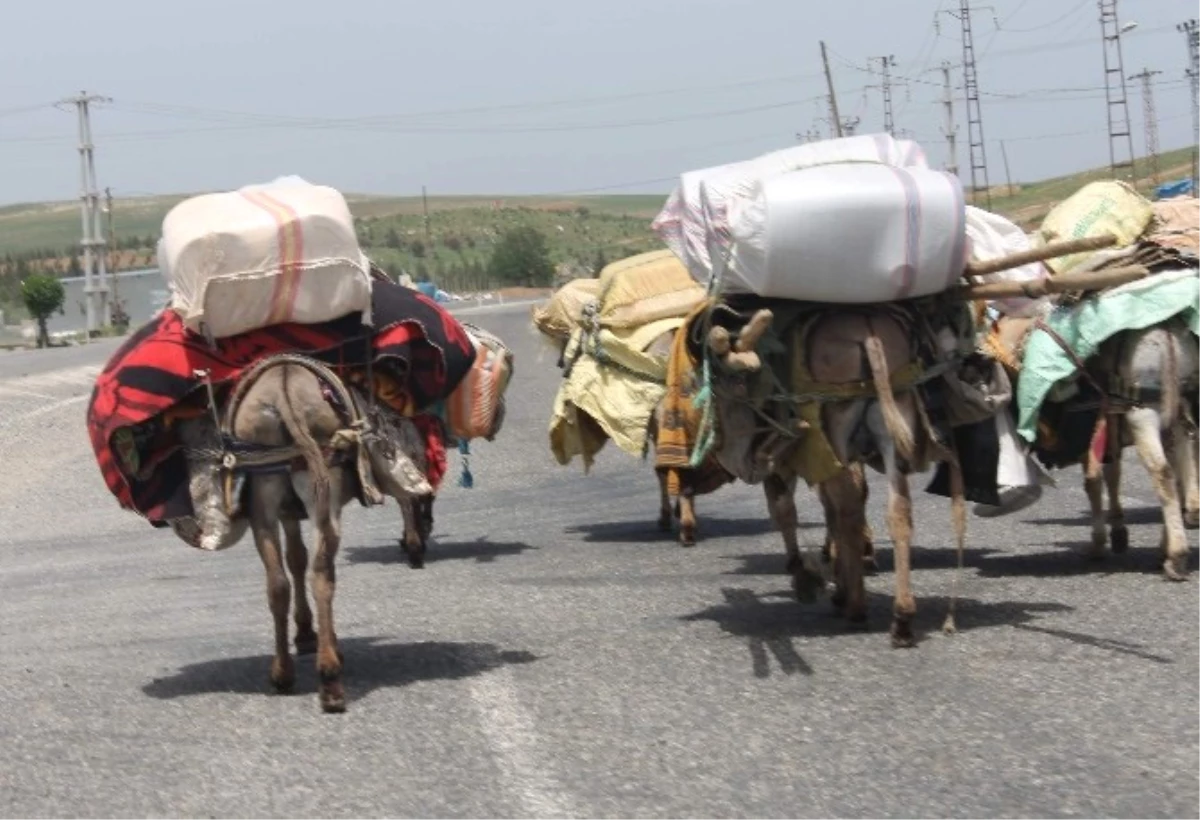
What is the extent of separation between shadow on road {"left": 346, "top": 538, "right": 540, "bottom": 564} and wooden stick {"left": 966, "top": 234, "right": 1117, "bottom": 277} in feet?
19.4

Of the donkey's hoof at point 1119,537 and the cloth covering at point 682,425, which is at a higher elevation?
the cloth covering at point 682,425

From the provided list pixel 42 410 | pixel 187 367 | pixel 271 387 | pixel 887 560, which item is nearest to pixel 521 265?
pixel 42 410

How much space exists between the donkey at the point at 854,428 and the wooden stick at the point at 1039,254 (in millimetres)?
521

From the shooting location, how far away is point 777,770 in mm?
8195

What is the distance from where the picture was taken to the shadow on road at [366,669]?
35.0 ft

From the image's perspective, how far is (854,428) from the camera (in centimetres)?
1144

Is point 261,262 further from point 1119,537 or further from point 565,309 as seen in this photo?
point 565,309

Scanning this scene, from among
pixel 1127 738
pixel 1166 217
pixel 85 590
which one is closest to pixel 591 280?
pixel 85 590

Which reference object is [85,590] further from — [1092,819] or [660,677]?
[1092,819]

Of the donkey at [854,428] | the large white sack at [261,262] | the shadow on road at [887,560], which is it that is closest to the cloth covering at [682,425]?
the donkey at [854,428]

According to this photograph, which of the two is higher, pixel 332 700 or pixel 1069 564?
pixel 332 700

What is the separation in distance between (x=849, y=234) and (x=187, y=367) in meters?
3.29

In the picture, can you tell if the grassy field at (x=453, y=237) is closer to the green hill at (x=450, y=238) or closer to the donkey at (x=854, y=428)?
the green hill at (x=450, y=238)

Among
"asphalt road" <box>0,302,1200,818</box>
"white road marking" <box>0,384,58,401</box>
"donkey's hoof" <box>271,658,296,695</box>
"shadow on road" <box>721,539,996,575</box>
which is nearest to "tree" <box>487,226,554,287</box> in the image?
"white road marking" <box>0,384,58,401</box>
